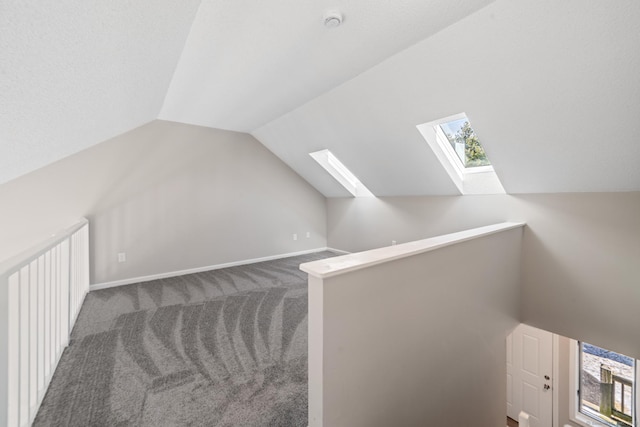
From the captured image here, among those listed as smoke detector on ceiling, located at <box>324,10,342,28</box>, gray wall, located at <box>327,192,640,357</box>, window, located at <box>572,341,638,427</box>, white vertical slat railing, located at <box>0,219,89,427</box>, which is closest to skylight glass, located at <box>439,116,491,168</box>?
gray wall, located at <box>327,192,640,357</box>

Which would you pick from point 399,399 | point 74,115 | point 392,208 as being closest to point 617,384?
point 392,208

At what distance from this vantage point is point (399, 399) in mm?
1479

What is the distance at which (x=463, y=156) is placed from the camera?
3.22 m

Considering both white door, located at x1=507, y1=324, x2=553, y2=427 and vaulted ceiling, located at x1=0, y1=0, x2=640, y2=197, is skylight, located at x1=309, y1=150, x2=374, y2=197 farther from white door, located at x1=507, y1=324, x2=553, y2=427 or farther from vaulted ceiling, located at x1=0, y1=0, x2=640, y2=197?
white door, located at x1=507, y1=324, x2=553, y2=427

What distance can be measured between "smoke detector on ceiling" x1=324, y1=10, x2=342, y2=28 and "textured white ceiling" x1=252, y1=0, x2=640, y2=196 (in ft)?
2.26

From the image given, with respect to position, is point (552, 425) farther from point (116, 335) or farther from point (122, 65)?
point (122, 65)

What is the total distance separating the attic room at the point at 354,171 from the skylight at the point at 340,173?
0.42m

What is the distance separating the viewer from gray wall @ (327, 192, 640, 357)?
2.26 meters

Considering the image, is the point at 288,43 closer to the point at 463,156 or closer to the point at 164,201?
the point at 463,156

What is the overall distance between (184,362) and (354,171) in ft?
10.4

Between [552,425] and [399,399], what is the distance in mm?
3861

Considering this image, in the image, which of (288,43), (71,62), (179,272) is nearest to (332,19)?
(288,43)

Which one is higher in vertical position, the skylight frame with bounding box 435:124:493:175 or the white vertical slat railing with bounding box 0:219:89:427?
the skylight frame with bounding box 435:124:493:175

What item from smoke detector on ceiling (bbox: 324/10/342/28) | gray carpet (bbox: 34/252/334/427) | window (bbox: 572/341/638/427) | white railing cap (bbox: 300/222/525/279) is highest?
smoke detector on ceiling (bbox: 324/10/342/28)
